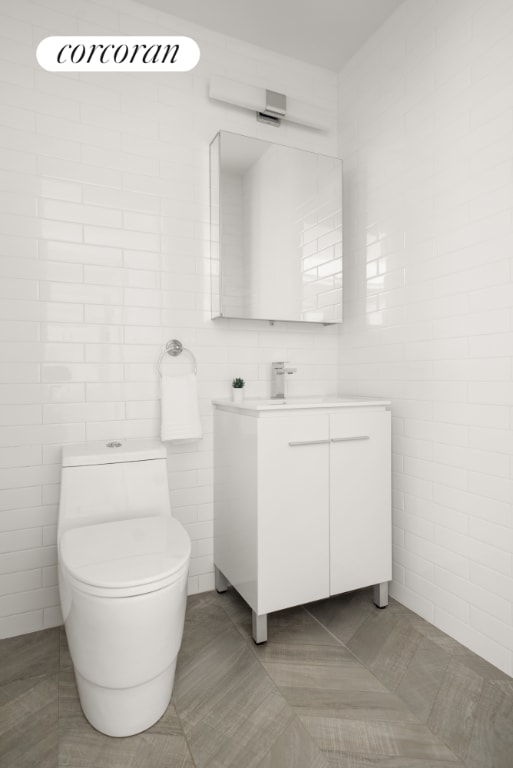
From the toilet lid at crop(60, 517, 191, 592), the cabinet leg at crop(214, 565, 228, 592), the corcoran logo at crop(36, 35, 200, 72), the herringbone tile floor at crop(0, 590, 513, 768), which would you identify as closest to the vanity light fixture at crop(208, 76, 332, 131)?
the corcoran logo at crop(36, 35, 200, 72)

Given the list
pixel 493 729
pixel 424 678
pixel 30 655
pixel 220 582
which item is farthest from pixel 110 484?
pixel 493 729

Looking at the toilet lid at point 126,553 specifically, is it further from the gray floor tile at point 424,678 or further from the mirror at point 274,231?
the mirror at point 274,231

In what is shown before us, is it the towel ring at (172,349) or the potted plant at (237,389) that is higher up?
the towel ring at (172,349)

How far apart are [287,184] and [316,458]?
134 cm

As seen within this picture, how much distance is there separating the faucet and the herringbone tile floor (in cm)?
100

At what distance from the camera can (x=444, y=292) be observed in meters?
1.75

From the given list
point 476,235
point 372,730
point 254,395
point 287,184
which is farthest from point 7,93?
point 372,730

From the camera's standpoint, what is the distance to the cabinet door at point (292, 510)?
165 cm

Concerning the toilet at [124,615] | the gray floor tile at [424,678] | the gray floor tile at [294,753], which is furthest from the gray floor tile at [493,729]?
the toilet at [124,615]

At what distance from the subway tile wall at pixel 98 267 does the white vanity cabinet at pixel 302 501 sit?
0.33 meters

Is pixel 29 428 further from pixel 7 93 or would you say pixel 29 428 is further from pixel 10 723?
pixel 7 93

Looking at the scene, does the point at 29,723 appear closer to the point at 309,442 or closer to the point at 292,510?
the point at 292,510

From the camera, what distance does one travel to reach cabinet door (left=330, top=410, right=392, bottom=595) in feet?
5.90

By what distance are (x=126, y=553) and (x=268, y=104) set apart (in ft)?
6.94
